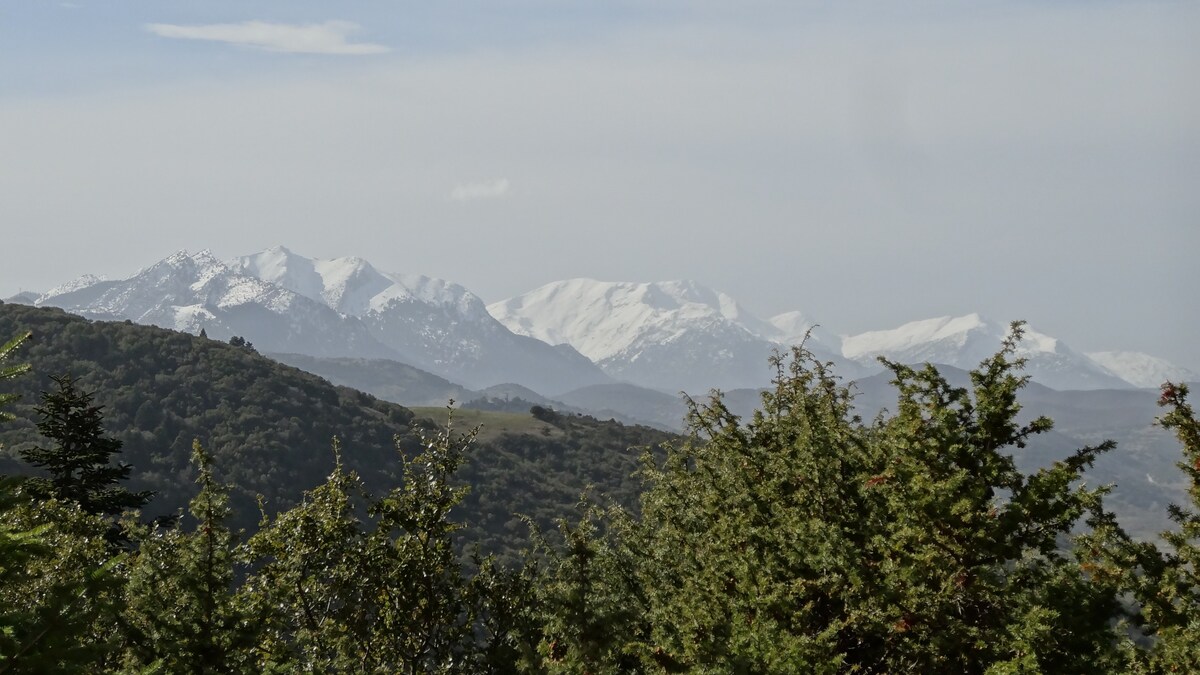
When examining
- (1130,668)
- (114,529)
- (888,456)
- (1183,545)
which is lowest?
(114,529)

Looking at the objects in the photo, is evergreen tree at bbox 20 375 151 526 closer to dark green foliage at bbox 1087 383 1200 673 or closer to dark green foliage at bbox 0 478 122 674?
dark green foliage at bbox 1087 383 1200 673

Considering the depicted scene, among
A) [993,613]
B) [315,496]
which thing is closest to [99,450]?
[315,496]

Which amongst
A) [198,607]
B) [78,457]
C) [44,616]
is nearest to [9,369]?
[44,616]

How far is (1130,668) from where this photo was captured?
22.6 metres


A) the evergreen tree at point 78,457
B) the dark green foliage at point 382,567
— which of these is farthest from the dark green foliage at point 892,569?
the evergreen tree at point 78,457

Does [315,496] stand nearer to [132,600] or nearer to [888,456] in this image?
[132,600]

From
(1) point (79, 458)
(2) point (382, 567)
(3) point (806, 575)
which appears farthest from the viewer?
(1) point (79, 458)

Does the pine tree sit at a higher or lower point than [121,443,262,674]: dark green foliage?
lower

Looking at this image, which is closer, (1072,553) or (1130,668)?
(1130,668)

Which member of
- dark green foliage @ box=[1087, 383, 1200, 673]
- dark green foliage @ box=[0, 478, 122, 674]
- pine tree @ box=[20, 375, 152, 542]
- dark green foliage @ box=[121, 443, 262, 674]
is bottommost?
pine tree @ box=[20, 375, 152, 542]

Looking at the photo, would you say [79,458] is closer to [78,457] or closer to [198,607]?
[78,457]

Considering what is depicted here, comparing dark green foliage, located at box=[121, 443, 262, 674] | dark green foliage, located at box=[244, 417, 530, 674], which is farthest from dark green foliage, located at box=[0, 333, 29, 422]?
dark green foliage, located at box=[244, 417, 530, 674]

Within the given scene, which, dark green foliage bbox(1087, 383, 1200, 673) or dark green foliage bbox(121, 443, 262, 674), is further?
dark green foliage bbox(1087, 383, 1200, 673)

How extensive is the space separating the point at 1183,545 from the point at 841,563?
8.56 metres
